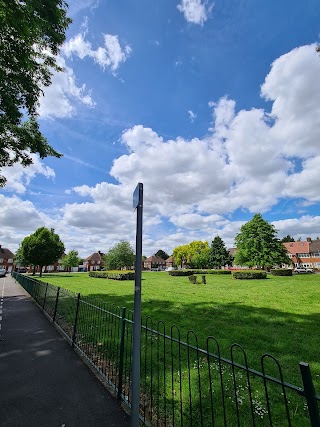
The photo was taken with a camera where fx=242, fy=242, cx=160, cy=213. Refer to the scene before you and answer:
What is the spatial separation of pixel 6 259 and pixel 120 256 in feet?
198

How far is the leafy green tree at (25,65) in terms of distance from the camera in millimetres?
5627

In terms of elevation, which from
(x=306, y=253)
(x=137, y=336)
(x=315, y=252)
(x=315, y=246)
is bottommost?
(x=137, y=336)

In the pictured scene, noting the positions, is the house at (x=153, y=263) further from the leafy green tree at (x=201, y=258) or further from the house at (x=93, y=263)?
the leafy green tree at (x=201, y=258)

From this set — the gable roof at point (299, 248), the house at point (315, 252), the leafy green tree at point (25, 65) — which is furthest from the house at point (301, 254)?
the leafy green tree at point (25, 65)

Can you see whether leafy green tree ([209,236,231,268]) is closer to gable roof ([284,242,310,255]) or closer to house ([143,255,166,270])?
gable roof ([284,242,310,255])

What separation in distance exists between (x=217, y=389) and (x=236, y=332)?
322 cm

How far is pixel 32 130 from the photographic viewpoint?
11.2 meters

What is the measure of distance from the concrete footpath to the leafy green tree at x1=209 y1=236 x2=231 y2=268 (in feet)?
198

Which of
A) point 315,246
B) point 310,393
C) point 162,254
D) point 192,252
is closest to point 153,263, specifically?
point 162,254

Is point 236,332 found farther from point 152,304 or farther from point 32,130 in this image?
point 32,130

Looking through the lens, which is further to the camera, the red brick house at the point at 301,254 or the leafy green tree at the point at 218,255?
the red brick house at the point at 301,254

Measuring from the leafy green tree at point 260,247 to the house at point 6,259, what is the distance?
3229 inches

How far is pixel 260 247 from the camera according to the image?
38688 mm

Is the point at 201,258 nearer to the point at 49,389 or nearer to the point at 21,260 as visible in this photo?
the point at 21,260
